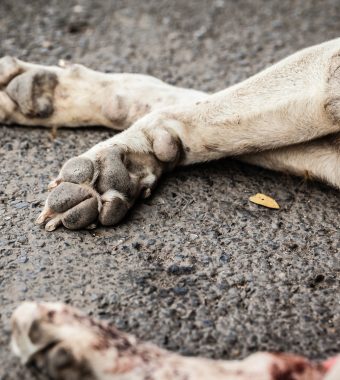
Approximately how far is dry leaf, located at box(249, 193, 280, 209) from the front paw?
581 mm

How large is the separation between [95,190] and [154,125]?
0.53m

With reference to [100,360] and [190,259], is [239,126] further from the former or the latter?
[100,360]

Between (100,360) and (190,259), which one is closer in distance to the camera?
(100,360)

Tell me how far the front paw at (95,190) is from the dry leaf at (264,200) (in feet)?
1.91

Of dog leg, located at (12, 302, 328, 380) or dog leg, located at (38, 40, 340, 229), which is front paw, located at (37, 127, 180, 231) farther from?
dog leg, located at (12, 302, 328, 380)

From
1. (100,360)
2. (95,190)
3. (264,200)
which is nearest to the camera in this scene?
(100,360)

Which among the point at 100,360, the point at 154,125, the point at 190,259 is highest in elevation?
the point at 154,125

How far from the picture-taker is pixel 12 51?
184 inches

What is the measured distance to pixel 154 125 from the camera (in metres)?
3.06

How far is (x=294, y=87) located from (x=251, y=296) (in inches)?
39.3

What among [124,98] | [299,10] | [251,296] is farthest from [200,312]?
[299,10]

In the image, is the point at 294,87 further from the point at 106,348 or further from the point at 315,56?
the point at 106,348

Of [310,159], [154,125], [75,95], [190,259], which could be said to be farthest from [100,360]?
[75,95]

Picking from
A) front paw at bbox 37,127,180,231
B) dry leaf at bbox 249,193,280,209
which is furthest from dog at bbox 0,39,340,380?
dry leaf at bbox 249,193,280,209
